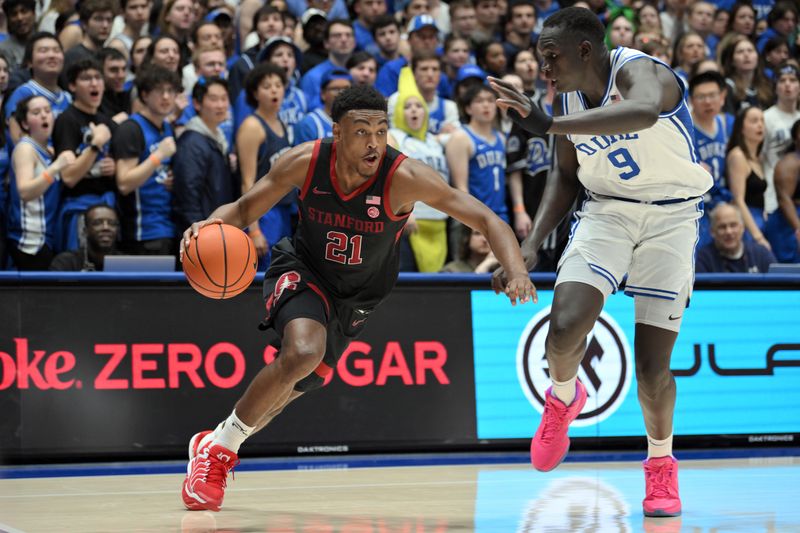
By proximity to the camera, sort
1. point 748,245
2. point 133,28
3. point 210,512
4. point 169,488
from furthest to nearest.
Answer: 1. point 133,28
2. point 748,245
3. point 169,488
4. point 210,512

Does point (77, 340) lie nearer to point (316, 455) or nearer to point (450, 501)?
point (316, 455)

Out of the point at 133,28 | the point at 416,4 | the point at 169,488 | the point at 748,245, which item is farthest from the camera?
the point at 416,4

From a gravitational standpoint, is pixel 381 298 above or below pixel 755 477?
above

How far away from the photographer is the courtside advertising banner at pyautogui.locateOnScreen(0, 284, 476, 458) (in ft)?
25.4

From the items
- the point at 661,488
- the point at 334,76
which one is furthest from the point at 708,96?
the point at 661,488

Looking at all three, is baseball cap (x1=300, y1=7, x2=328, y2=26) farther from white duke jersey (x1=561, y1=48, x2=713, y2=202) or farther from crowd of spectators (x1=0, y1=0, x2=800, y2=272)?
white duke jersey (x1=561, y1=48, x2=713, y2=202)

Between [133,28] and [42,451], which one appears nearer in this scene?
[42,451]

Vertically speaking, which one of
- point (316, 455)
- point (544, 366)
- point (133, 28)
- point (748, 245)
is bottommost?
point (316, 455)

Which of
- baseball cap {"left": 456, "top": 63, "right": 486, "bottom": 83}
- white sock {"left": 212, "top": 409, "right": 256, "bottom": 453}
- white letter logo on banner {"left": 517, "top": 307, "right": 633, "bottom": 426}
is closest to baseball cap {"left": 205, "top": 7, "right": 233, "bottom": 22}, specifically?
baseball cap {"left": 456, "top": 63, "right": 486, "bottom": 83}

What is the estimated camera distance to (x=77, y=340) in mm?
7840

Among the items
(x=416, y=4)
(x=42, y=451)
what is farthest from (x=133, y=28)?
(x=42, y=451)

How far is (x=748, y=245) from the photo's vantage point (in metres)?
10.0

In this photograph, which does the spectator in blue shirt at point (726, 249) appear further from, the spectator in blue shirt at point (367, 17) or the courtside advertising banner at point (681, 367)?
the spectator in blue shirt at point (367, 17)

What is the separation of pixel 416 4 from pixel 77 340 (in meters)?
6.15
